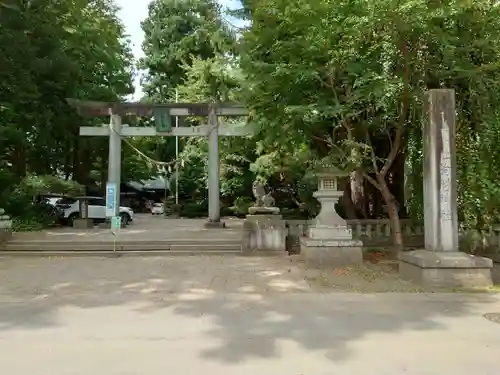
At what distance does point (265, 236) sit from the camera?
1258 cm

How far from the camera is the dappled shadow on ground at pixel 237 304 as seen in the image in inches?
204

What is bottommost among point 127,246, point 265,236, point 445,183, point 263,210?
point 127,246

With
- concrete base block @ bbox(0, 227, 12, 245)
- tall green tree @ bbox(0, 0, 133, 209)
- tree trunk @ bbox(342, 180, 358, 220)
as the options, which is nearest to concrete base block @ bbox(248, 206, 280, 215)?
tree trunk @ bbox(342, 180, 358, 220)

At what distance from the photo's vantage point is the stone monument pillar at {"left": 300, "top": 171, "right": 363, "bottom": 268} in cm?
1033

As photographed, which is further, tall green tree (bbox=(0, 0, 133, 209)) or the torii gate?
the torii gate

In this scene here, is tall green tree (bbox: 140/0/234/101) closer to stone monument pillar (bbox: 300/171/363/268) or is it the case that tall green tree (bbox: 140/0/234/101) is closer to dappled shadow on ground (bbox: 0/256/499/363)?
stone monument pillar (bbox: 300/171/363/268)

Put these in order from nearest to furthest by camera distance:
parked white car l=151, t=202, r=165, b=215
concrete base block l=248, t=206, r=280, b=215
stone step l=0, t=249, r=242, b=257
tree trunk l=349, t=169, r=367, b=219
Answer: stone step l=0, t=249, r=242, b=257, concrete base block l=248, t=206, r=280, b=215, tree trunk l=349, t=169, r=367, b=219, parked white car l=151, t=202, r=165, b=215

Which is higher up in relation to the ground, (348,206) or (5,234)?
(348,206)

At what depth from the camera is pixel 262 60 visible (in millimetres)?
10570

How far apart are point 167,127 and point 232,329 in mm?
15399

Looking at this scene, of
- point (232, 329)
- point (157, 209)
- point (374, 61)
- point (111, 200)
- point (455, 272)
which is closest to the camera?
point (232, 329)

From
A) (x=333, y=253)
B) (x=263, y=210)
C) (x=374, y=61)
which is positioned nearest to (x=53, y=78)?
(x=263, y=210)

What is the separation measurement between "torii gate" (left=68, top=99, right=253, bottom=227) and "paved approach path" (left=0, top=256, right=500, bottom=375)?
10.9 meters

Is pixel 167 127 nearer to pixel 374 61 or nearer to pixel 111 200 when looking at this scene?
pixel 111 200
